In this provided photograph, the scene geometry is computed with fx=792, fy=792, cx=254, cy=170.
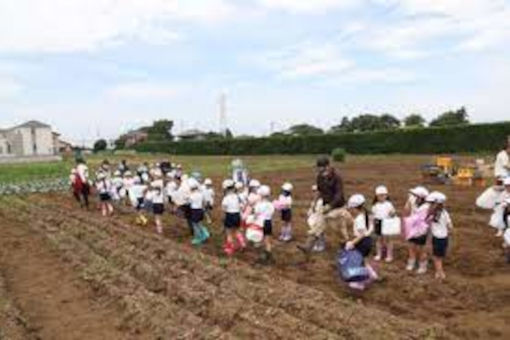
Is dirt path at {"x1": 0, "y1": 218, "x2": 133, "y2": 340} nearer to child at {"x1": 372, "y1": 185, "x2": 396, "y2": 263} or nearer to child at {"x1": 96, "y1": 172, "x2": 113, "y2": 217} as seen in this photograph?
child at {"x1": 372, "y1": 185, "x2": 396, "y2": 263}

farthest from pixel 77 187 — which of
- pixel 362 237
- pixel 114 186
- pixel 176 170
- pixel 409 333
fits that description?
pixel 409 333

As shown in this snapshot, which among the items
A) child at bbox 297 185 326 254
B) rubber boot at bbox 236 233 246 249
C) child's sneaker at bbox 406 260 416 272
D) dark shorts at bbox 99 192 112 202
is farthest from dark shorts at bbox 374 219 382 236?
dark shorts at bbox 99 192 112 202

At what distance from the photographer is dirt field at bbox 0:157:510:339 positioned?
9961mm

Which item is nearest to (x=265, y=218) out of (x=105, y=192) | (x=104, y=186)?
(x=104, y=186)

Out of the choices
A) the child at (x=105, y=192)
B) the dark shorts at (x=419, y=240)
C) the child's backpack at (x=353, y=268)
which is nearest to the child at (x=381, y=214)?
the dark shorts at (x=419, y=240)

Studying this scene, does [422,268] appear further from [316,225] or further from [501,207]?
[501,207]

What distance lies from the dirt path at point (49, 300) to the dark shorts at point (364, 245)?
3.82 m

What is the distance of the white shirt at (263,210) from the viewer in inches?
579

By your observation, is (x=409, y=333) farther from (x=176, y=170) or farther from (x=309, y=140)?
(x=309, y=140)

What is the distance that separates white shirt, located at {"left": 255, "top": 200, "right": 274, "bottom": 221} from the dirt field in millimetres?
803

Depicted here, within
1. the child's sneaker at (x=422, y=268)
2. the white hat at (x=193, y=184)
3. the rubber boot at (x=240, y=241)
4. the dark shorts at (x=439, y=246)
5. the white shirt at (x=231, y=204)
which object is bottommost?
the child's sneaker at (x=422, y=268)

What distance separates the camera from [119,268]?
569 inches

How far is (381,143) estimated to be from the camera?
5416 cm

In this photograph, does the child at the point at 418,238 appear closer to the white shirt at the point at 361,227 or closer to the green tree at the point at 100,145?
the white shirt at the point at 361,227
